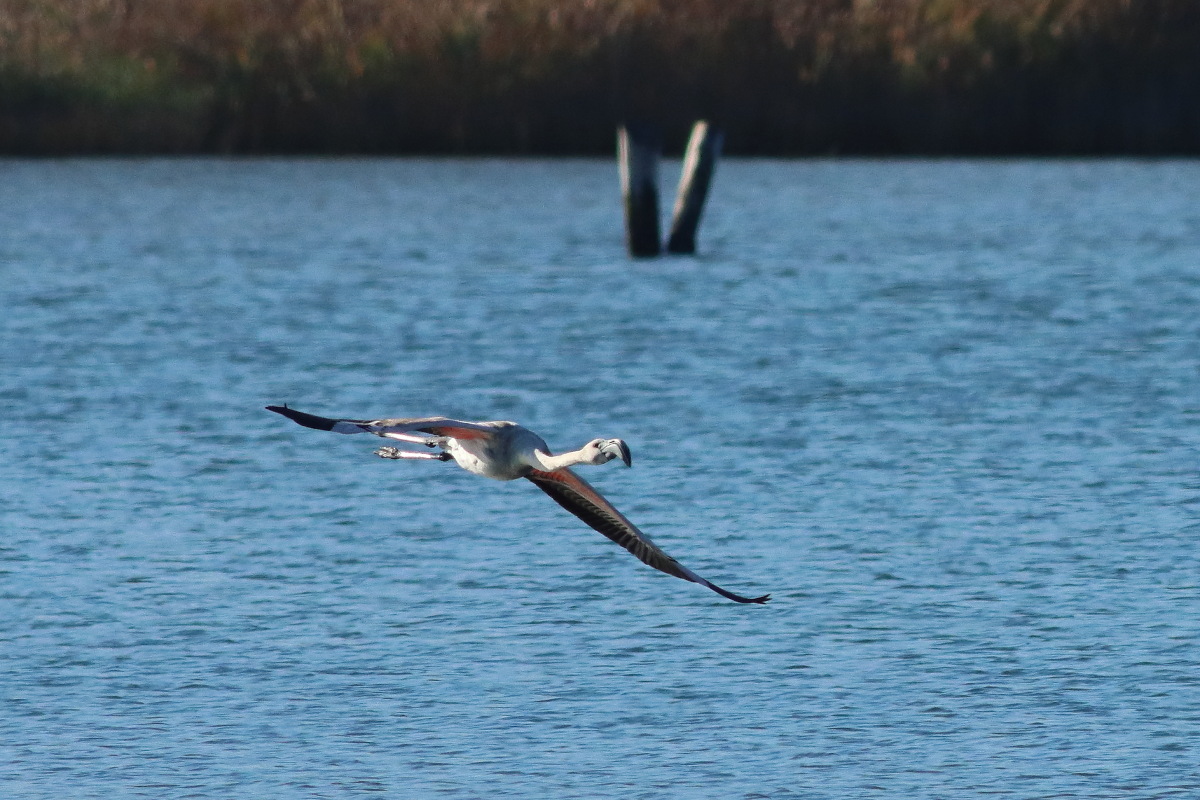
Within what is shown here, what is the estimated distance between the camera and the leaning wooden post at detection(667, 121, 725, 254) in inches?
1109

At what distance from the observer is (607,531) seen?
368 inches

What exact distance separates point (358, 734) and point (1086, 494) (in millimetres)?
6890

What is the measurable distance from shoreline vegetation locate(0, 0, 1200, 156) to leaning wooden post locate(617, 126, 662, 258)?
986 centimetres

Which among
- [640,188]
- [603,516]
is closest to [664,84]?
[640,188]

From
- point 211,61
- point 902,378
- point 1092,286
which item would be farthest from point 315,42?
point 902,378

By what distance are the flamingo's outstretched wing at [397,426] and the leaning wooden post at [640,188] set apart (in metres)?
17.8

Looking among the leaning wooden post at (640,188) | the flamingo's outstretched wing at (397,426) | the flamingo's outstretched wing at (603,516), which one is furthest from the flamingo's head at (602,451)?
the leaning wooden post at (640,188)

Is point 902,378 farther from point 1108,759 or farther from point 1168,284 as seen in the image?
point 1108,759

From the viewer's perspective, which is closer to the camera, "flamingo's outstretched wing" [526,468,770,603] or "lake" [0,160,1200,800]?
"flamingo's outstretched wing" [526,468,770,603]

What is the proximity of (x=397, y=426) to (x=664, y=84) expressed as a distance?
106 ft

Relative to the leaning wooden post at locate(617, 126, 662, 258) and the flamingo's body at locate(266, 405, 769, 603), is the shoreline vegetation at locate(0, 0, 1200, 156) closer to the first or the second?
the leaning wooden post at locate(617, 126, 662, 258)

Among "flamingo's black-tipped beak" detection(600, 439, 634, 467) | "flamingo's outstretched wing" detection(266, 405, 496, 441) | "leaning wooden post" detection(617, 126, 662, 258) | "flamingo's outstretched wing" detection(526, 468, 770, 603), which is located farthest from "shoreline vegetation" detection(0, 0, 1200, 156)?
"flamingo's black-tipped beak" detection(600, 439, 634, 467)

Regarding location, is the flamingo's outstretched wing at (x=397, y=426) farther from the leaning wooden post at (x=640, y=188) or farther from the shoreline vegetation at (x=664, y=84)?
the shoreline vegetation at (x=664, y=84)

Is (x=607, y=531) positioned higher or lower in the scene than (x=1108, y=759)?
higher
